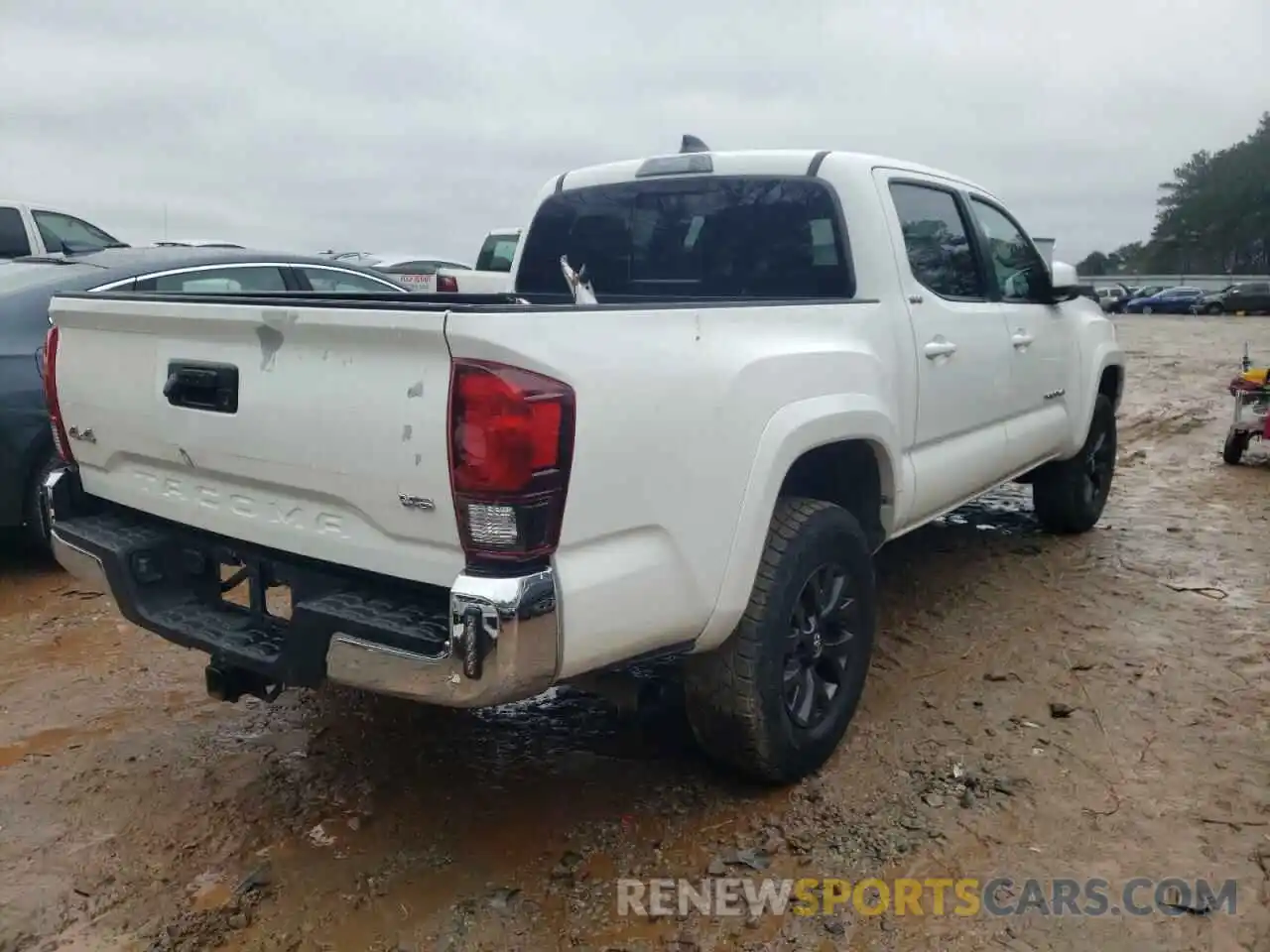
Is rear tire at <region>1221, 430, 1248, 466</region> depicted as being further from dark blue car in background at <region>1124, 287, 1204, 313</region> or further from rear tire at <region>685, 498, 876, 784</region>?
dark blue car in background at <region>1124, 287, 1204, 313</region>

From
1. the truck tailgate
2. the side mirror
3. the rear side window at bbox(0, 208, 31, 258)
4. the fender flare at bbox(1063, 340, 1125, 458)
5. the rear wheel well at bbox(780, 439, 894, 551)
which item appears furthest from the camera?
the rear side window at bbox(0, 208, 31, 258)

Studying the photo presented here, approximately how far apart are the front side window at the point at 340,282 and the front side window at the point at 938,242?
322 centimetres

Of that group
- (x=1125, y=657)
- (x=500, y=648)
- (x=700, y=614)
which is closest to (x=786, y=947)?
(x=700, y=614)

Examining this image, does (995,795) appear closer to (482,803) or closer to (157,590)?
(482,803)

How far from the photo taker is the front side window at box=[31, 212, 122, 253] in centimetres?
1029

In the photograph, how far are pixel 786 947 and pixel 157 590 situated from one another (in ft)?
6.37

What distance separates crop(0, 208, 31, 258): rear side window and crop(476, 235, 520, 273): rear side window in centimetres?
588

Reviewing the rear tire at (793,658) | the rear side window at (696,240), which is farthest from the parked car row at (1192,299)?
the rear tire at (793,658)

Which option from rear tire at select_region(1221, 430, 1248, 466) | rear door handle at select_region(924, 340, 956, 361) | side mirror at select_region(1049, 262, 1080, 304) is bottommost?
rear tire at select_region(1221, 430, 1248, 466)

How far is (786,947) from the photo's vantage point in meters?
2.55

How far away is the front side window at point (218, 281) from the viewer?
5523mm

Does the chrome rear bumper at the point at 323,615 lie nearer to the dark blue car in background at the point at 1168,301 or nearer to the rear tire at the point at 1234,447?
the rear tire at the point at 1234,447

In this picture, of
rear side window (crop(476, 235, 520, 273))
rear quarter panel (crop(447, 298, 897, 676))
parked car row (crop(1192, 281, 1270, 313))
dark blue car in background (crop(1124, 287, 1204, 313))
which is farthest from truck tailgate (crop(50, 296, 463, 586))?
dark blue car in background (crop(1124, 287, 1204, 313))

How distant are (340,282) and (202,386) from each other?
3.81 m
